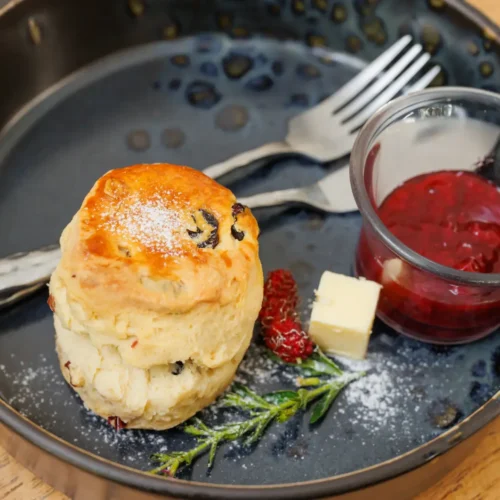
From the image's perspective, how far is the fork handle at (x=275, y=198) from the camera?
5.57 ft

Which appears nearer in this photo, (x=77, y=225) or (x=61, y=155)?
(x=77, y=225)

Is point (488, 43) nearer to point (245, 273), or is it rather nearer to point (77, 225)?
A: point (245, 273)

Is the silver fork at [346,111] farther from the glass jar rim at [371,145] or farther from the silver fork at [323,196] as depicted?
the glass jar rim at [371,145]

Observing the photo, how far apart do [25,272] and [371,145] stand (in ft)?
2.66

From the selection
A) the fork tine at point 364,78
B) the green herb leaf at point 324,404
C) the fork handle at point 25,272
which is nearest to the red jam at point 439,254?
the green herb leaf at point 324,404

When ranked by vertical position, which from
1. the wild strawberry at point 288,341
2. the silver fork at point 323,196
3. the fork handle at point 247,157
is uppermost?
the fork handle at point 247,157

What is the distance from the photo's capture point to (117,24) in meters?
1.95

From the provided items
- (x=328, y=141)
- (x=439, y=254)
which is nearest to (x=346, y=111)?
(x=328, y=141)

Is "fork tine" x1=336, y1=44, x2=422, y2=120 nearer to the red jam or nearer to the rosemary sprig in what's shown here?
the red jam

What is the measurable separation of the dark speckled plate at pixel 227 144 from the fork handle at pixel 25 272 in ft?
0.13

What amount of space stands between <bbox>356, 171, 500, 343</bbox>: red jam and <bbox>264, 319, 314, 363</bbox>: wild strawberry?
0.71 feet

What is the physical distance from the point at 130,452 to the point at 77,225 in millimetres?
455

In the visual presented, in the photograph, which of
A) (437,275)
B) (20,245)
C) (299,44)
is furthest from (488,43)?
(20,245)

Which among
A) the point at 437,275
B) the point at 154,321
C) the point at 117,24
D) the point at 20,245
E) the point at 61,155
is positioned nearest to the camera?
the point at 154,321
